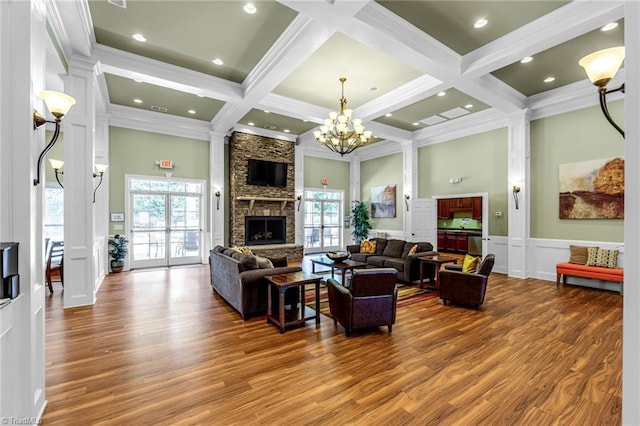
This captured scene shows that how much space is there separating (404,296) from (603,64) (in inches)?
158

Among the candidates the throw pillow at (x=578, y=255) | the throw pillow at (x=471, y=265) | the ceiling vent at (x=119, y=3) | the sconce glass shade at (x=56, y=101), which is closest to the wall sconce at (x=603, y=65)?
the throw pillow at (x=471, y=265)

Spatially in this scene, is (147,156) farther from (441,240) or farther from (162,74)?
(441,240)

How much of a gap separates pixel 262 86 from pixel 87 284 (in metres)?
4.29

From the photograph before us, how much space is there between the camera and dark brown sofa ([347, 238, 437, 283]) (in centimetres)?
598

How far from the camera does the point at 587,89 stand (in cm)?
563

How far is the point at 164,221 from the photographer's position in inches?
312

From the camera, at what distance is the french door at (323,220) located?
10617 mm

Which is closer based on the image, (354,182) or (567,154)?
(567,154)

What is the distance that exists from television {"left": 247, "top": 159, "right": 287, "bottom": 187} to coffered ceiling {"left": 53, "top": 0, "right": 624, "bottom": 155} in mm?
2126

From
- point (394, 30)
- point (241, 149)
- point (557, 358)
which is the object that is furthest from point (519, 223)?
point (241, 149)

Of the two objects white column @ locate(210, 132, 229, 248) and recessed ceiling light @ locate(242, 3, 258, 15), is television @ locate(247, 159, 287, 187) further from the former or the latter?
recessed ceiling light @ locate(242, 3, 258, 15)

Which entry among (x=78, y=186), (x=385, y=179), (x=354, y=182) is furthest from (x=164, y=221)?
(x=385, y=179)

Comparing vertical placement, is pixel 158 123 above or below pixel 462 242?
above

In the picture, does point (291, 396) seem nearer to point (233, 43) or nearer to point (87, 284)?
point (87, 284)
